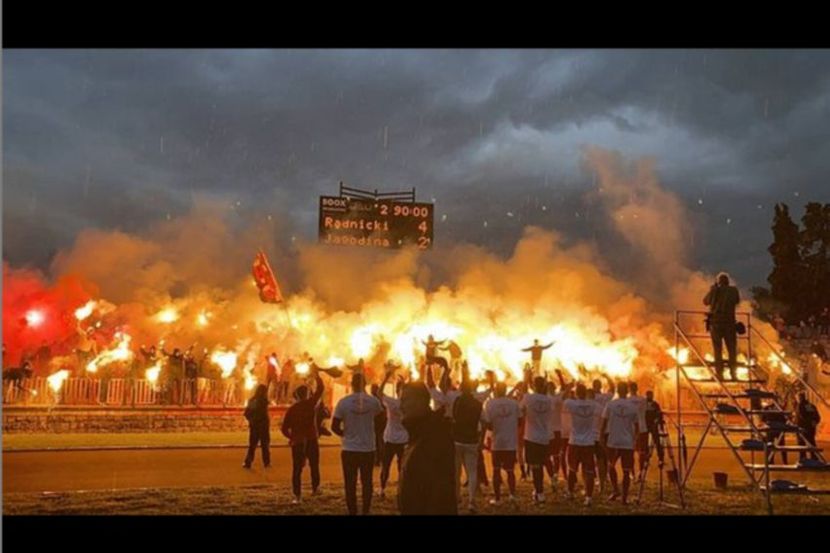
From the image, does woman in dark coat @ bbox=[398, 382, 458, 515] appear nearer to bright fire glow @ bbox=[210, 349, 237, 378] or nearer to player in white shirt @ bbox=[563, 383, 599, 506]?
player in white shirt @ bbox=[563, 383, 599, 506]

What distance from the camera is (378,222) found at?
2498 centimetres

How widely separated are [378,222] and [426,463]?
18585 mm

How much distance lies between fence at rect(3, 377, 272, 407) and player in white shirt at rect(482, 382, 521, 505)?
11.6 m

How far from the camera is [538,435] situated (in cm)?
1063

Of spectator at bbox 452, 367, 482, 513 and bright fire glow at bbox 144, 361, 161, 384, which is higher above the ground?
bright fire glow at bbox 144, 361, 161, 384

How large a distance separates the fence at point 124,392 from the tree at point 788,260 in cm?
2714

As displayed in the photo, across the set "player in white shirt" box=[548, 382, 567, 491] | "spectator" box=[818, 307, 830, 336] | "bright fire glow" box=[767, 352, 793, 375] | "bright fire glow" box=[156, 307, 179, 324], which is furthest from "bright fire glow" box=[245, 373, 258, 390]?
"spectator" box=[818, 307, 830, 336]

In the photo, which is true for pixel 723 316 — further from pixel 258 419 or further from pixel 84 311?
pixel 84 311

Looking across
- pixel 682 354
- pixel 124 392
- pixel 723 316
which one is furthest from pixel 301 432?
pixel 682 354

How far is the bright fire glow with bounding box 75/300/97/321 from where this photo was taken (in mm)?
26484
